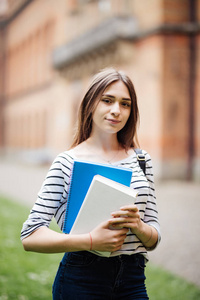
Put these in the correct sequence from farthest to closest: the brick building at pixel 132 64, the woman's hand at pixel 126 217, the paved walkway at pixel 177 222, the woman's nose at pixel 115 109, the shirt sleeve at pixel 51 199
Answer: the brick building at pixel 132 64 → the paved walkway at pixel 177 222 → the woman's nose at pixel 115 109 → the shirt sleeve at pixel 51 199 → the woman's hand at pixel 126 217

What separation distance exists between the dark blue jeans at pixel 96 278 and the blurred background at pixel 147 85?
117 inches

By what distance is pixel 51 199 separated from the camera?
5.66ft

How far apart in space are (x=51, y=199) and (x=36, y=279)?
2.72 m

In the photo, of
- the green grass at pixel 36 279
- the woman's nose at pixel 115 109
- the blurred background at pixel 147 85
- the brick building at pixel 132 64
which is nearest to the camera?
the woman's nose at pixel 115 109

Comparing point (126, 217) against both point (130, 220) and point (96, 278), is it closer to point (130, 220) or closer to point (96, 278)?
point (130, 220)

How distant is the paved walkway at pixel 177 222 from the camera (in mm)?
5098

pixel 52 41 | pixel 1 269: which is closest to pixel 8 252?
pixel 1 269

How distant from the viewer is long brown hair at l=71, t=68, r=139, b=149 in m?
1.84

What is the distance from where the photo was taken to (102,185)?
1616mm

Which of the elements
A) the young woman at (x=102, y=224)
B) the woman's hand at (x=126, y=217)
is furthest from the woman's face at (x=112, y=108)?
the woman's hand at (x=126, y=217)

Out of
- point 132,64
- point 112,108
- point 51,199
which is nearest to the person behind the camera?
point 51,199

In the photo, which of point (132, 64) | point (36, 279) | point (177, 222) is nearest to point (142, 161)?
point (36, 279)

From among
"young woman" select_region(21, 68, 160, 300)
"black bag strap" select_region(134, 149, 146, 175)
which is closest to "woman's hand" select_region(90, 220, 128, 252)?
"young woman" select_region(21, 68, 160, 300)

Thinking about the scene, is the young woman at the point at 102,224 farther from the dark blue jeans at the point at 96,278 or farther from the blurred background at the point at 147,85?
the blurred background at the point at 147,85
